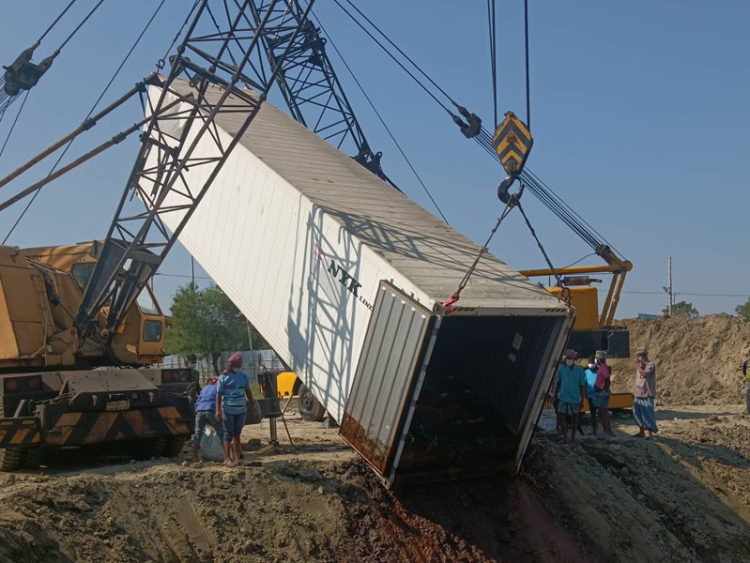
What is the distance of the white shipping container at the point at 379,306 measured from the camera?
8.38 m

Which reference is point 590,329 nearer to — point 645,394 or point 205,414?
point 645,394

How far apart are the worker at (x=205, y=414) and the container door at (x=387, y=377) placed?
1674 mm

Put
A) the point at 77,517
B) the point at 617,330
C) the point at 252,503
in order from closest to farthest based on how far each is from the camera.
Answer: the point at 77,517 < the point at 252,503 < the point at 617,330

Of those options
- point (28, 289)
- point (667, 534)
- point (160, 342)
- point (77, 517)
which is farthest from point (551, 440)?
point (28, 289)

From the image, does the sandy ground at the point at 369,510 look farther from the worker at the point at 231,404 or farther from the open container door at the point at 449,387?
the open container door at the point at 449,387

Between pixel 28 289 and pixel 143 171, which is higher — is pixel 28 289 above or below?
below

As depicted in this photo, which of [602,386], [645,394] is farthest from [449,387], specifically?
[645,394]

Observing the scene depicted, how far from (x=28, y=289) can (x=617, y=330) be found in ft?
41.7

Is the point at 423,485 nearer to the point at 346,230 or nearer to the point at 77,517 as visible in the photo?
the point at 346,230

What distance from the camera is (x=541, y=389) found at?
896 cm

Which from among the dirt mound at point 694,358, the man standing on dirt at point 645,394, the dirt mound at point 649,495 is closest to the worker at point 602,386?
the man standing on dirt at point 645,394

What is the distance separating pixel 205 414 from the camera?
953 centimetres

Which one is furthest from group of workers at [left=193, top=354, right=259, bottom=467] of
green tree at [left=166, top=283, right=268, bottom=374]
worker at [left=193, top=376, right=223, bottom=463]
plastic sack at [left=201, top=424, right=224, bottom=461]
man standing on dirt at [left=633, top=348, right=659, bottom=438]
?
green tree at [left=166, top=283, right=268, bottom=374]

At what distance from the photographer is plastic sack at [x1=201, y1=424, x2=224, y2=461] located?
9.91 metres
